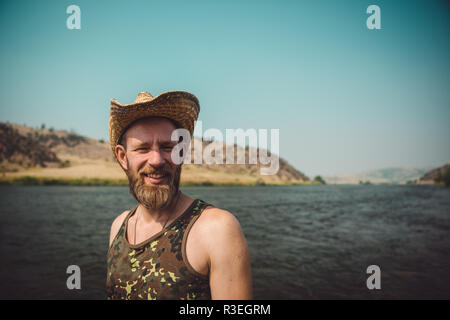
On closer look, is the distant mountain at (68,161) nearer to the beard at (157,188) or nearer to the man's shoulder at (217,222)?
the beard at (157,188)

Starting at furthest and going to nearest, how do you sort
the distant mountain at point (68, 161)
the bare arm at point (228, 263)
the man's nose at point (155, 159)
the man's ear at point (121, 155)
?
the distant mountain at point (68, 161), the man's ear at point (121, 155), the man's nose at point (155, 159), the bare arm at point (228, 263)

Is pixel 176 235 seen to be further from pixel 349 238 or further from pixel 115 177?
pixel 115 177

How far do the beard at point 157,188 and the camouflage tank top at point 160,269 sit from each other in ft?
0.69

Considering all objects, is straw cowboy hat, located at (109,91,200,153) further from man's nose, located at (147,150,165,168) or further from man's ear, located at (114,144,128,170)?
man's nose, located at (147,150,165,168)

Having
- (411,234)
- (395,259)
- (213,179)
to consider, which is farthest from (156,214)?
(213,179)

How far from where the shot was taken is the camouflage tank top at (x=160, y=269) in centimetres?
206

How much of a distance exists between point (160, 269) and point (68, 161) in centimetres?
A: 10665

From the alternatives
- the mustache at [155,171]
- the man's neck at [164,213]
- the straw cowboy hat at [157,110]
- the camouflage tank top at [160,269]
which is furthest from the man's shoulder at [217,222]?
the straw cowboy hat at [157,110]

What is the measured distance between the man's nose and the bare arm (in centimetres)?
73

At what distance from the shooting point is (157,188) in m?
2.42

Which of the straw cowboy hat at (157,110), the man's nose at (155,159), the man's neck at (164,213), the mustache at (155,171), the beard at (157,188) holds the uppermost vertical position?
the straw cowboy hat at (157,110)

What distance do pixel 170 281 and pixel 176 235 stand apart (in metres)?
0.34

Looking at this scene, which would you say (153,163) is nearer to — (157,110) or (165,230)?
(157,110)
